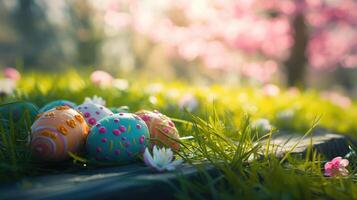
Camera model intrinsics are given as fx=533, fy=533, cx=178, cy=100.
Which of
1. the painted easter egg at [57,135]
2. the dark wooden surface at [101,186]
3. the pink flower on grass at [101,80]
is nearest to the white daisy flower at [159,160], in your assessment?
the dark wooden surface at [101,186]

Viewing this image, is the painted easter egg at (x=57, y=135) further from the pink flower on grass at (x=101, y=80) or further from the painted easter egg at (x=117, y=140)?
the pink flower on grass at (x=101, y=80)

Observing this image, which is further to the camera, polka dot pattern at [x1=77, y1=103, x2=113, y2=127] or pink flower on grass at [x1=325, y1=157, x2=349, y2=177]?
polka dot pattern at [x1=77, y1=103, x2=113, y2=127]

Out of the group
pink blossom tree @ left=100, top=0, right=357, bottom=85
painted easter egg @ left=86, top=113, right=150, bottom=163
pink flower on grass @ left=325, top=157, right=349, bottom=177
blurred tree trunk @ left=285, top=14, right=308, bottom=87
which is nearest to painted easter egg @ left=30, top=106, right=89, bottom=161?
painted easter egg @ left=86, top=113, right=150, bottom=163

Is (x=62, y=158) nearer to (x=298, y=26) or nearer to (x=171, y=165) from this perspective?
(x=171, y=165)

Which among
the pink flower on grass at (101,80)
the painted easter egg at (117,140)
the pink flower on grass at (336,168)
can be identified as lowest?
the pink flower on grass at (336,168)

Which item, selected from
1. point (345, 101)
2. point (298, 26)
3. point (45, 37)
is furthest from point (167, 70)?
point (345, 101)

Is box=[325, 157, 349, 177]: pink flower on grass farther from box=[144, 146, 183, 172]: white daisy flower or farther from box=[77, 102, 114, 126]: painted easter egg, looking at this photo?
box=[77, 102, 114, 126]: painted easter egg

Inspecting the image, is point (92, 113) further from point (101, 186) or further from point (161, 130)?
point (101, 186)
